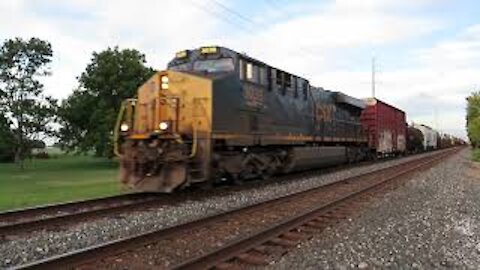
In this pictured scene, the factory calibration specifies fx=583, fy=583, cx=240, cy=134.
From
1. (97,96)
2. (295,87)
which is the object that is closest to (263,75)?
(295,87)

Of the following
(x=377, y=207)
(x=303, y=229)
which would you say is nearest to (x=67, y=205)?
(x=303, y=229)

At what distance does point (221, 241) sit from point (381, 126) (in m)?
27.1

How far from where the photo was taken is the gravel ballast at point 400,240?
7266mm

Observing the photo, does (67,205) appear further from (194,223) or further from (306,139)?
(306,139)

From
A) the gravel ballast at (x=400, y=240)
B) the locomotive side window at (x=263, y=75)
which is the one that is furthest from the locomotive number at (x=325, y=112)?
the gravel ballast at (x=400, y=240)

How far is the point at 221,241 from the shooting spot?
27.6 feet

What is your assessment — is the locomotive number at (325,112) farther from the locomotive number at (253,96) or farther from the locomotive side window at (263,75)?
the locomotive number at (253,96)

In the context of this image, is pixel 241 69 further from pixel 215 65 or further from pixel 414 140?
pixel 414 140

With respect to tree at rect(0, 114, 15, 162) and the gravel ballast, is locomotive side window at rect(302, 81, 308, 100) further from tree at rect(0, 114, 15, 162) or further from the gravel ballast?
tree at rect(0, 114, 15, 162)

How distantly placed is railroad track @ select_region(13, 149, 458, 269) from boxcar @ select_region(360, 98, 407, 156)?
65.3 feet

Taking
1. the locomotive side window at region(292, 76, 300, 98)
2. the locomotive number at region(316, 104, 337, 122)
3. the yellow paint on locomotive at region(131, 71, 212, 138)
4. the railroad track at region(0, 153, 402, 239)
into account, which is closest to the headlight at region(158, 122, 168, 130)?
the yellow paint on locomotive at region(131, 71, 212, 138)

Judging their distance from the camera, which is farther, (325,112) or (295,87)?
(325,112)

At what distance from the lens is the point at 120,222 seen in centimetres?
1002

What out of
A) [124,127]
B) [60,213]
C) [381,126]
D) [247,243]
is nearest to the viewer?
[247,243]
